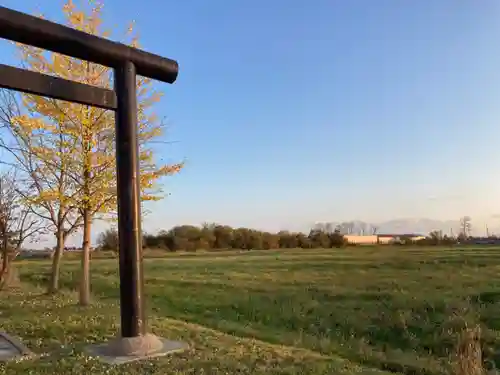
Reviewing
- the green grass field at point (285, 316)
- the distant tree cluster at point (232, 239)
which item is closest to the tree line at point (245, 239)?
the distant tree cluster at point (232, 239)

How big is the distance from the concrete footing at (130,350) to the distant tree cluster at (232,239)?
49.5 m

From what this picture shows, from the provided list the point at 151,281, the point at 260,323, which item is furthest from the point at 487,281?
the point at 151,281

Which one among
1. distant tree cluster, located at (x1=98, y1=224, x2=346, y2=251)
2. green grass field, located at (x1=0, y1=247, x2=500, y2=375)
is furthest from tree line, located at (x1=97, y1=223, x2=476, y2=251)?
green grass field, located at (x1=0, y1=247, x2=500, y2=375)

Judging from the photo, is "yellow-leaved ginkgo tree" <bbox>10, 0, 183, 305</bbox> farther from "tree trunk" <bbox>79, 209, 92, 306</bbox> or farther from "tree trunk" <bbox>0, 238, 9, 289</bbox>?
"tree trunk" <bbox>0, 238, 9, 289</bbox>

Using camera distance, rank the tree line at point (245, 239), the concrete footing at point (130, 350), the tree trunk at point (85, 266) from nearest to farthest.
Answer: the concrete footing at point (130, 350) → the tree trunk at point (85, 266) → the tree line at point (245, 239)

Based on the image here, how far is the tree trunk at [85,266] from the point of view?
35.8 feet

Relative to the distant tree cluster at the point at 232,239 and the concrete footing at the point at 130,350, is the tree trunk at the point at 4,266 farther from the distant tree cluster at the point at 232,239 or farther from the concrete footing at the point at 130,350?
the distant tree cluster at the point at 232,239

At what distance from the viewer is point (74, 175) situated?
10.9m

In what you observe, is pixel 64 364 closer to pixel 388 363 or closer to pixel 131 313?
pixel 131 313

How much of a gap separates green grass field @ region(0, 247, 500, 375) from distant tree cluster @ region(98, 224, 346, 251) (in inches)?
1127

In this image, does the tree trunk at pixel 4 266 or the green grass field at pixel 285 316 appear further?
the tree trunk at pixel 4 266

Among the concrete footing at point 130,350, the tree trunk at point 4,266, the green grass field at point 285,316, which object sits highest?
the tree trunk at point 4,266

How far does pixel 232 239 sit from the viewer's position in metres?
60.5

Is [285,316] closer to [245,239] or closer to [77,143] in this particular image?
[77,143]
